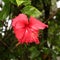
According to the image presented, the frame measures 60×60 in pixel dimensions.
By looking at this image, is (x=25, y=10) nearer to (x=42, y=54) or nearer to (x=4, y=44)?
(x=4, y=44)

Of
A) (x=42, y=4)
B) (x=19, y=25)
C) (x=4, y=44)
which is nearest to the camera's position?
(x=19, y=25)

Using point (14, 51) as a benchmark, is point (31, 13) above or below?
above

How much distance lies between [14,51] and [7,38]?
0.06 m

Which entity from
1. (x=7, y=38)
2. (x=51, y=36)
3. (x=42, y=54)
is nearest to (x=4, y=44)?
(x=7, y=38)

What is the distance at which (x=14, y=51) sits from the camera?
1.03 m

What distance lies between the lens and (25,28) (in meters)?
0.66

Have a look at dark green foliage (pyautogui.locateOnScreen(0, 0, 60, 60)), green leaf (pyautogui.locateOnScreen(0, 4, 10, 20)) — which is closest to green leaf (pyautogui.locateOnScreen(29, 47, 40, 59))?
dark green foliage (pyautogui.locateOnScreen(0, 0, 60, 60))

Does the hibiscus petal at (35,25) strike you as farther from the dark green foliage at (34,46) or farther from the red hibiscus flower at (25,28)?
the dark green foliage at (34,46)

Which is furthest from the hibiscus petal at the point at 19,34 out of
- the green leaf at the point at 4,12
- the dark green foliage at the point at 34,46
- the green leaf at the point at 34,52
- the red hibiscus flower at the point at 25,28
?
the green leaf at the point at 34,52

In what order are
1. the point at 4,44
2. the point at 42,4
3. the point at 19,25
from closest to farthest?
the point at 19,25, the point at 4,44, the point at 42,4

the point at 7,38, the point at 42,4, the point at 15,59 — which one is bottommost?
the point at 15,59

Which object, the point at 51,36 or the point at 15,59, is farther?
the point at 51,36

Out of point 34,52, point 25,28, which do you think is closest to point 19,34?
point 25,28

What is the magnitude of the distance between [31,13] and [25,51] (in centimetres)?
34
